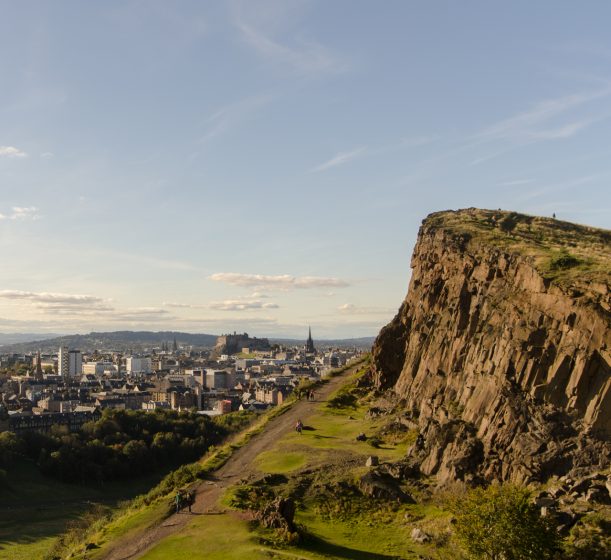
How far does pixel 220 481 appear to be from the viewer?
43.8 meters

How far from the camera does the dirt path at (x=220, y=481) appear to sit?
33.7m

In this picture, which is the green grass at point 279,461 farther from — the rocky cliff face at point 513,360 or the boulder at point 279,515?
the boulder at point 279,515

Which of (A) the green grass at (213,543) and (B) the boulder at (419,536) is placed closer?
(A) the green grass at (213,543)

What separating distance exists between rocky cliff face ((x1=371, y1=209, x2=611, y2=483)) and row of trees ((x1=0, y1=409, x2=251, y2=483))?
182 ft

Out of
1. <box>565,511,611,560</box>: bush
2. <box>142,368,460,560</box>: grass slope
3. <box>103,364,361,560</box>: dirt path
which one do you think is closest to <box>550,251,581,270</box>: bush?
<box>142,368,460,560</box>: grass slope

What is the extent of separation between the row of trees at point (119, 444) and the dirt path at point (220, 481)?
1606 inches

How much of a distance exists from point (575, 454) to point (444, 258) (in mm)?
27766

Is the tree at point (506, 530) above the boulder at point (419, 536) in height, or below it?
above

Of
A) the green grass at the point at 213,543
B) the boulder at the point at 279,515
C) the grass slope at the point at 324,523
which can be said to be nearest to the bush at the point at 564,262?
the grass slope at the point at 324,523

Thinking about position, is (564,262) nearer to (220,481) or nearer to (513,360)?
(513,360)

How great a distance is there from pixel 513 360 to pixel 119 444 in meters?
79.0

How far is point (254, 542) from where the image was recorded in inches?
1254

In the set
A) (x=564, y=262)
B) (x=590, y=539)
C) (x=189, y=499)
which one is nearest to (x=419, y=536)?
(x=590, y=539)

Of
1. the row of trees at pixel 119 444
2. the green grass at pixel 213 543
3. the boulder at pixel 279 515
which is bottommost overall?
the row of trees at pixel 119 444
